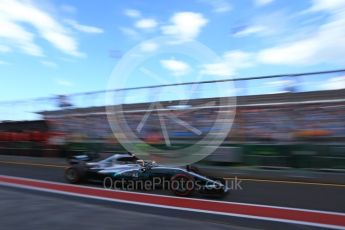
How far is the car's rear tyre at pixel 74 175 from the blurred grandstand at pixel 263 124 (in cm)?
469

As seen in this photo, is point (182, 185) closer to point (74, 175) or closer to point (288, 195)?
point (288, 195)

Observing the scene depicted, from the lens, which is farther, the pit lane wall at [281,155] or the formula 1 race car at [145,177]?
the pit lane wall at [281,155]

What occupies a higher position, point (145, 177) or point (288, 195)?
point (145, 177)

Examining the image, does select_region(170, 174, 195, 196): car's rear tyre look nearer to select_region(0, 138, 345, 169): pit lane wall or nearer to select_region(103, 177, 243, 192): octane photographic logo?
select_region(103, 177, 243, 192): octane photographic logo

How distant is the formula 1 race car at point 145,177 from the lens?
965cm

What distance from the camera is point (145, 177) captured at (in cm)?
1043

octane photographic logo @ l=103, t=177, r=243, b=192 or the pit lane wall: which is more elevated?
the pit lane wall

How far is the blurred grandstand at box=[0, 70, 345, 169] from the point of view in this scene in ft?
41.4

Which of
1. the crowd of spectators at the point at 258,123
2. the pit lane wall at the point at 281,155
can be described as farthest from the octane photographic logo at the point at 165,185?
the crowd of spectators at the point at 258,123

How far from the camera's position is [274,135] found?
13.7 m

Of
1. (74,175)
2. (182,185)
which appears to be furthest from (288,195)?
(74,175)

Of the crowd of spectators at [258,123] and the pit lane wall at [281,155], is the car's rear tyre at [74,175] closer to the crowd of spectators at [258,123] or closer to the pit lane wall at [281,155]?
the pit lane wall at [281,155]

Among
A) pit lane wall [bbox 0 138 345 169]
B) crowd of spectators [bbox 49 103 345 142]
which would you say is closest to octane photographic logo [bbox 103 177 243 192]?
pit lane wall [bbox 0 138 345 169]

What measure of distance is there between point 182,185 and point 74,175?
347 cm
